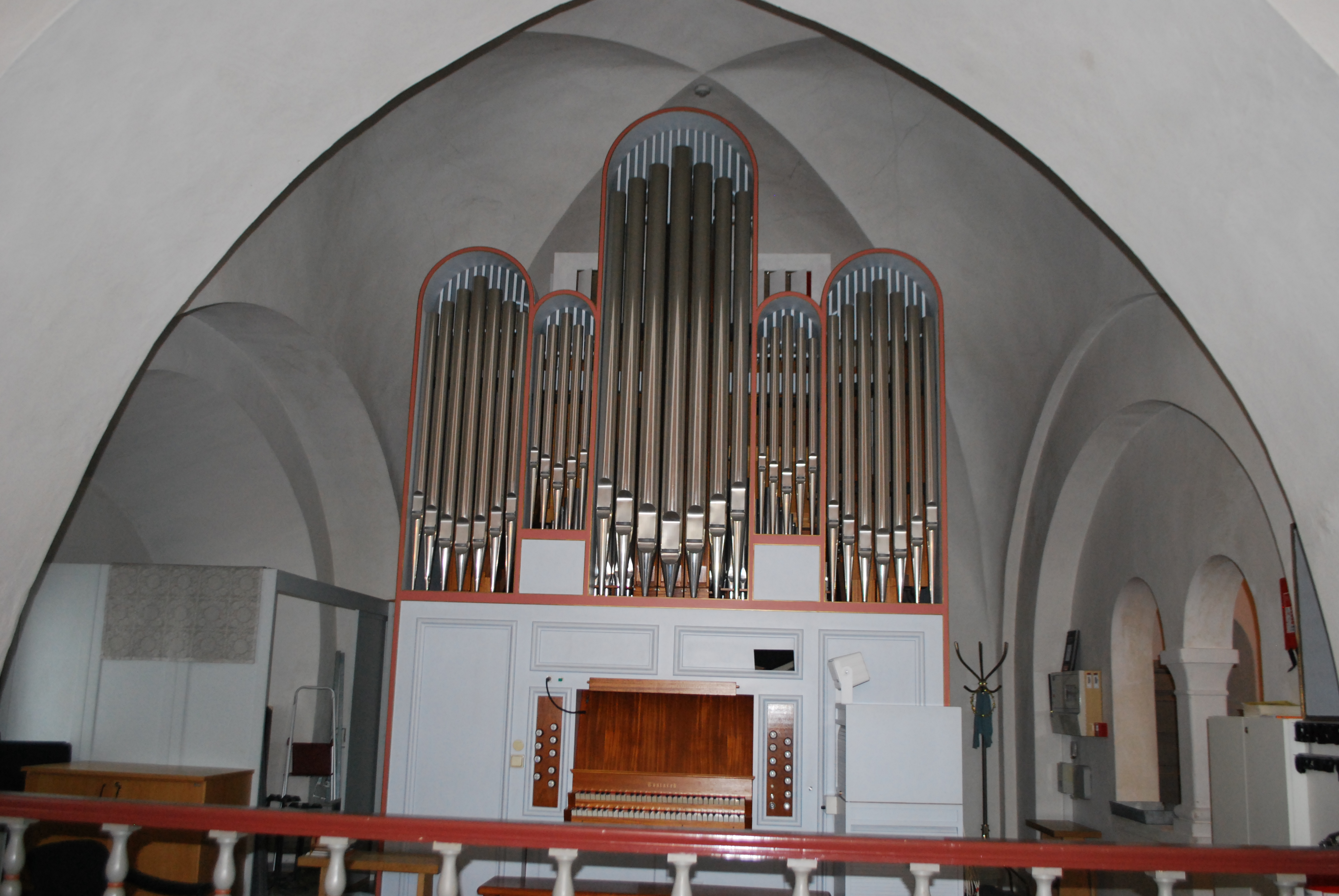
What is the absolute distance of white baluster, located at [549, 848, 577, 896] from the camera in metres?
3.08

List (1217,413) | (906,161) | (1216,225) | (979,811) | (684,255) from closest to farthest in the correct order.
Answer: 1. (1216,225)
2. (1217,413)
3. (684,255)
4. (906,161)
5. (979,811)

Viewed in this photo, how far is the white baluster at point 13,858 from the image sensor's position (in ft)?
10.8

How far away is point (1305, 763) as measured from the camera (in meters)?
4.54

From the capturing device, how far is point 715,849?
10.2ft

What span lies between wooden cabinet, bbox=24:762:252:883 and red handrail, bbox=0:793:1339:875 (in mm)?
3006

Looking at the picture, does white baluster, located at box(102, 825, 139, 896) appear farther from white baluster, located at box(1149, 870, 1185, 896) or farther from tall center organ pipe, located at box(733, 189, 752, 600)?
tall center organ pipe, located at box(733, 189, 752, 600)

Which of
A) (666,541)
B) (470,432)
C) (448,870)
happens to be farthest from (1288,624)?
(470,432)

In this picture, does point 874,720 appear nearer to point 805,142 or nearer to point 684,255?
point 684,255

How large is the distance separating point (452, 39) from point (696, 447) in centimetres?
261

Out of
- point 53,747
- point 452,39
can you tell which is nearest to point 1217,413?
point 452,39

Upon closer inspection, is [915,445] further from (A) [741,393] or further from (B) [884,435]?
(A) [741,393]

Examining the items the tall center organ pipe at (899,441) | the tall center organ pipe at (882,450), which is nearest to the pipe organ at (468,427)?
the tall center organ pipe at (882,450)

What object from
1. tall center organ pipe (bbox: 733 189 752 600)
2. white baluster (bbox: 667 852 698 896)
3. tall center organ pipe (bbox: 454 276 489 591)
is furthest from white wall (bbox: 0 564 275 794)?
white baluster (bbox: 667 852 698 896)

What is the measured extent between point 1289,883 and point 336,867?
2.65m
